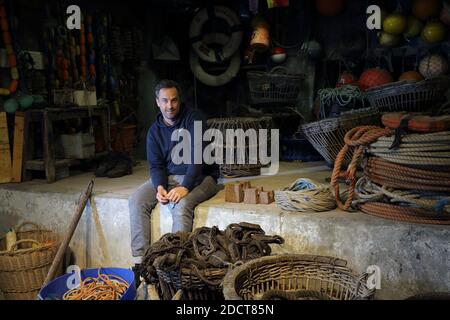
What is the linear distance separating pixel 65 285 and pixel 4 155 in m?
2.34

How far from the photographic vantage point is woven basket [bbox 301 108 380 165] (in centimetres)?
457

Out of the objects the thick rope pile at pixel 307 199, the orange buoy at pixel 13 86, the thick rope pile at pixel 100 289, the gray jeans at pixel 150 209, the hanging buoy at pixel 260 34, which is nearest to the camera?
the thick rope pile at pixel 100 289

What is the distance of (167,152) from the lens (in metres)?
4.34

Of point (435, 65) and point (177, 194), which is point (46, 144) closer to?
point (177, 194)

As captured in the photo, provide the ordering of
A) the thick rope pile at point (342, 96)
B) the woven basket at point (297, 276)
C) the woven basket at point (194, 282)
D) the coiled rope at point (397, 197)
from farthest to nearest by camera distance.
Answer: the thick rope pile at point (342, 96), the coiled rope at point (397, 197), the woven basket at point (194, 282), the woven basket at point (297, 276)

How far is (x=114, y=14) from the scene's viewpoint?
712 centimetres

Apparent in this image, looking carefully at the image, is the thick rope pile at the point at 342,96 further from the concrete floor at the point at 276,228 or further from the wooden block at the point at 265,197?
the wooden block at the point at 265,197

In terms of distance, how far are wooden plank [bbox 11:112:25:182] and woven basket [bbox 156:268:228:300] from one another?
2.94m

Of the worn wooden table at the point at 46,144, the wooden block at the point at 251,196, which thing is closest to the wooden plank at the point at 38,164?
the worn wooden table at the point at 46,144

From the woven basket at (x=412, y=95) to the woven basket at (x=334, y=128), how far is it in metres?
0.22

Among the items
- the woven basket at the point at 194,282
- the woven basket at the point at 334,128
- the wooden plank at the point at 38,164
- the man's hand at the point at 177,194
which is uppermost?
the woven basket at the point at 334,128

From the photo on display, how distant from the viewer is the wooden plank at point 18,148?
5109mm

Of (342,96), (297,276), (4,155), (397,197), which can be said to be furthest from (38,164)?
(397,197)

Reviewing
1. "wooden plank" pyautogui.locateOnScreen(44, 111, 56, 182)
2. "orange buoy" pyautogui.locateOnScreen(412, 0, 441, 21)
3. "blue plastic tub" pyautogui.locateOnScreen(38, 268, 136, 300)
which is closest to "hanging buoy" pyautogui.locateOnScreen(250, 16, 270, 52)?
"orange buoy" pyautogui.locateOnScreen(412, 0, 441, 21)
